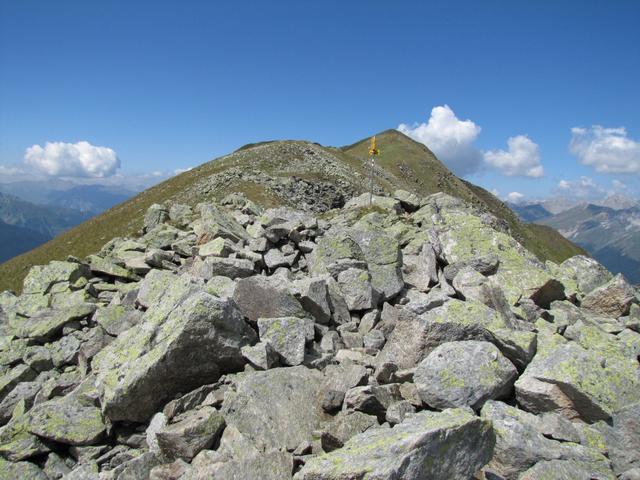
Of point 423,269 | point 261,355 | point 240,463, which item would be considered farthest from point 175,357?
point 423,269

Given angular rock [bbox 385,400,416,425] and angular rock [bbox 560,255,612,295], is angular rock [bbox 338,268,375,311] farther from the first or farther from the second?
angular rock [bbox 560,255,612,295]

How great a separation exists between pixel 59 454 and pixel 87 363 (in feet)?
14.4

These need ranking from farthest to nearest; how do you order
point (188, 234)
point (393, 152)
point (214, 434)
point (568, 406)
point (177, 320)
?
point (393, 152), point (188, 234), point (177, 320), point (568, 406), point (214, 434)

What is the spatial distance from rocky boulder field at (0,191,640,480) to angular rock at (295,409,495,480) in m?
0.03

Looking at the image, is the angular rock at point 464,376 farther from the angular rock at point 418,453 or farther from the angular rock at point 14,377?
the angular rock at point 14,377

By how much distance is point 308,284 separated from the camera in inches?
578

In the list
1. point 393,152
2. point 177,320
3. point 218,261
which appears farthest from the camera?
point 393,152

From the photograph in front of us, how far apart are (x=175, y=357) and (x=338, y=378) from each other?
176 inches

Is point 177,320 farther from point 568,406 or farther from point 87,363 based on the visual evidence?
point 568,406

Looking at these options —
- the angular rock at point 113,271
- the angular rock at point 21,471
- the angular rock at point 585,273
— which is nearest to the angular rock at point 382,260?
the angular rock at point 585,273

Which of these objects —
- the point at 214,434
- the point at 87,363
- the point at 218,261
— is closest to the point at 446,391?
the point at 214,434

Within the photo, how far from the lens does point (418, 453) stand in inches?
258

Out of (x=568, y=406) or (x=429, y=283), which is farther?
(x=429, y=283)

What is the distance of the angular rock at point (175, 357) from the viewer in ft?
A: 35.2
